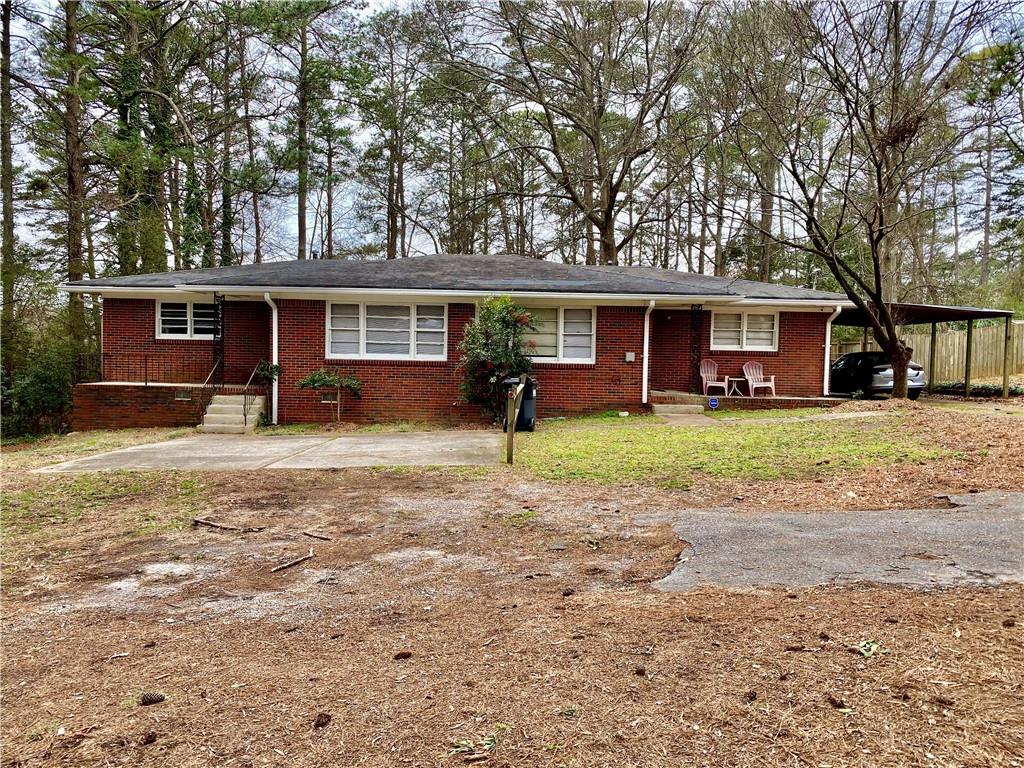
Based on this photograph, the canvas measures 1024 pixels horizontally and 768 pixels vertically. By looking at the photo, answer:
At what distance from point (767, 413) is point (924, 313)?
745 centimetres

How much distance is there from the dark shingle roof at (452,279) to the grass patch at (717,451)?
3941 mm

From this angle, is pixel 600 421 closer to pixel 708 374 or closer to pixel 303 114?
pixel 708 374

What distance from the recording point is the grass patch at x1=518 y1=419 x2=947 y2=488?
22.9ft

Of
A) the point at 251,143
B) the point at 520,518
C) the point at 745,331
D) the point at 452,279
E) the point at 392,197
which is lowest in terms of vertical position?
the point at 520,518

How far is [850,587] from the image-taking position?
10.8 feet

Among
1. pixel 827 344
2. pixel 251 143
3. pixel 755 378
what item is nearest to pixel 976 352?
pixel 827 344

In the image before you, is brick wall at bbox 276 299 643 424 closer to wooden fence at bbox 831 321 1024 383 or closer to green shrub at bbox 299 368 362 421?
green shrub at bbox 299 368 362 421

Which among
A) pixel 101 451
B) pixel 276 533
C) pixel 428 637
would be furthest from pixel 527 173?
pixel 428 637

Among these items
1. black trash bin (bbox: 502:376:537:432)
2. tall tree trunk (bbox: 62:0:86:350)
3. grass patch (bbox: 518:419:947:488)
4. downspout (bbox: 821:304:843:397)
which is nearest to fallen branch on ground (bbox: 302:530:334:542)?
grass patch (bbox: 518:419:947:488)

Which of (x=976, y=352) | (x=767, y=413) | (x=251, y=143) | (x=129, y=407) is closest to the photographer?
(x=767, y=413)

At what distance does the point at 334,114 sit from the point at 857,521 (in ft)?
83.4

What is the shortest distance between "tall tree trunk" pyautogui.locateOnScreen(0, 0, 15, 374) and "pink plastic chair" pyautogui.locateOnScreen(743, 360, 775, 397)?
18923mm

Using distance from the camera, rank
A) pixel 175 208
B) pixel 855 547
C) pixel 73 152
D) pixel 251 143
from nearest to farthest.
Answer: pixel 855 547 < pixel 73 152 < pixel 175 208 < pixel 251 143

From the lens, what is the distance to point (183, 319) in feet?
48.5
